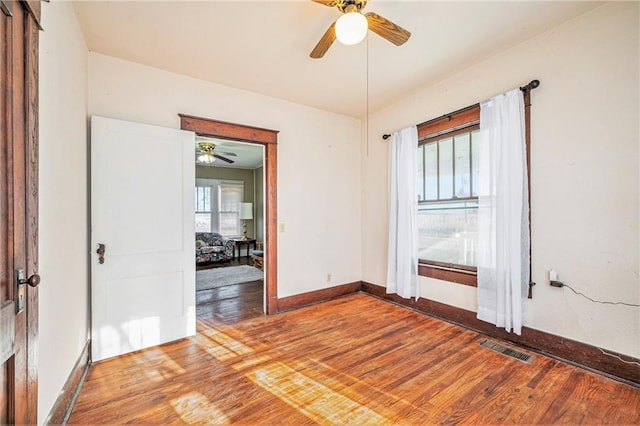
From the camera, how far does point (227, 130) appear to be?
10.6 ft

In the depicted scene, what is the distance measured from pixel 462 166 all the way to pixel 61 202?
11.6 ft

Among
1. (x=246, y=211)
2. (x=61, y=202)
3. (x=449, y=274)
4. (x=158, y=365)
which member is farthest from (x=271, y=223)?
(x=246, y=211)

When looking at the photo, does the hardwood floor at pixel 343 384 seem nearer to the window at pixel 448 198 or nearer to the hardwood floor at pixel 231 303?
the hardwood floor at pixel 231 303

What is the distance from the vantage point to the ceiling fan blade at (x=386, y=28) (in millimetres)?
1863

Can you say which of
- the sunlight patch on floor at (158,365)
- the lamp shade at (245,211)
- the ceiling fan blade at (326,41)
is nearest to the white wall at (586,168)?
the ceiling fan blade at (326,41)

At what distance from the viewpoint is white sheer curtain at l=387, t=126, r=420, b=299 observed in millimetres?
3488

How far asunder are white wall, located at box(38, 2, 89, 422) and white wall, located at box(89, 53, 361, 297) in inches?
15.6

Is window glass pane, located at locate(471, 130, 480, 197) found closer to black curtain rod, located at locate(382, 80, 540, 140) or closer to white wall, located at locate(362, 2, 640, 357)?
black curtain rod, located at locate(382, 80, 540, 140)

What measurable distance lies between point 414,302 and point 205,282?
3562mm

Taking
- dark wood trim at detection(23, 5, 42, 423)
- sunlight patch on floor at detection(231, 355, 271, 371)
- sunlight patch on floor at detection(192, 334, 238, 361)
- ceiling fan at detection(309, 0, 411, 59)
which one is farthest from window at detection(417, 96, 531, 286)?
dark wood trim at detection(23, 5, 42, 423)

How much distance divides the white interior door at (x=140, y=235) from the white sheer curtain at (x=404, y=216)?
96.1 inches

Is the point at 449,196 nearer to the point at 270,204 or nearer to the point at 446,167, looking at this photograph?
the point at 446,167

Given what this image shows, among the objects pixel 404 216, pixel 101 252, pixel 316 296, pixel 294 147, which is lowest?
pixel 316 296

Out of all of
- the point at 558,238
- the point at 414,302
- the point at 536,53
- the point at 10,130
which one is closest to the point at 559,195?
the point at 558,238
